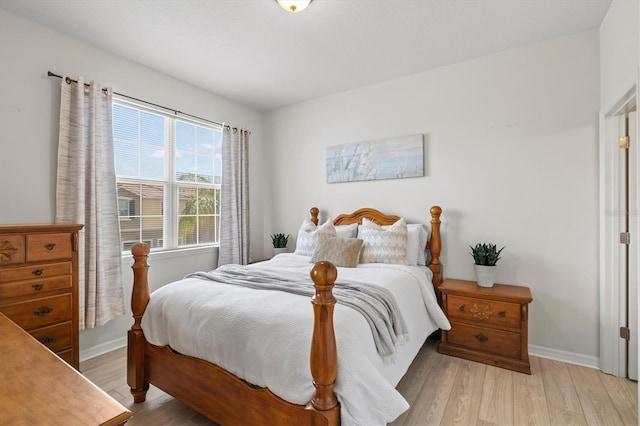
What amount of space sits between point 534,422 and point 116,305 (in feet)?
10.3

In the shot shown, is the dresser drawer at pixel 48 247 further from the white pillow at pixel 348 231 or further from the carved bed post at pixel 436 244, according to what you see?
the carved bed post at pixel 436 244

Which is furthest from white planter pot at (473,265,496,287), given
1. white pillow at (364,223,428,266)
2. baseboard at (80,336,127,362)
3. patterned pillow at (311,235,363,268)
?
baseboard at (80,336,127,362)

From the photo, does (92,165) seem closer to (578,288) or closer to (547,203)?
(547,203)

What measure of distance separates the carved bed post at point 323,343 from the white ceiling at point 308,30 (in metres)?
1.88

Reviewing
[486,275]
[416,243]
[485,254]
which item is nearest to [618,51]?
[485,254]

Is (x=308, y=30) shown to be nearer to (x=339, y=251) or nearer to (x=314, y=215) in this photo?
(x=339, y=251)

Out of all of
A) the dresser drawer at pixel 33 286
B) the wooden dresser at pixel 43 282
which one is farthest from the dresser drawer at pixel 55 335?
the dresser drawer at pixel 33 286

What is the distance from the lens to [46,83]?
7.65 ft

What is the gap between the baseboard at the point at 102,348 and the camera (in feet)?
8.17

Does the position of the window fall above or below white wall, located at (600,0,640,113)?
below

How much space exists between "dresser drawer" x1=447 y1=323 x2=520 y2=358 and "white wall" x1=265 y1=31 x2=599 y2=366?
46 cm

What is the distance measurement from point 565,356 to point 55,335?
3801 millimetres

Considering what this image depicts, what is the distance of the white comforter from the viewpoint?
1.26 meters

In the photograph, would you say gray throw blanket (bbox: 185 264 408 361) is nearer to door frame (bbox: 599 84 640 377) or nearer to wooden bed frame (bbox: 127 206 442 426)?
wooden bed frame (bbox: 127 206 442 426)
